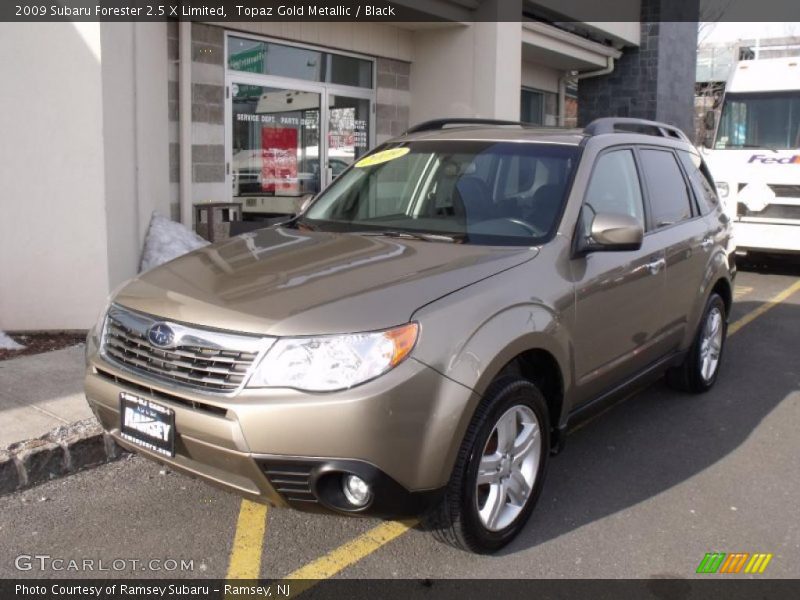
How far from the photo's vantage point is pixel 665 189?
5090 mm

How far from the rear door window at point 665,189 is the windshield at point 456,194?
870mm

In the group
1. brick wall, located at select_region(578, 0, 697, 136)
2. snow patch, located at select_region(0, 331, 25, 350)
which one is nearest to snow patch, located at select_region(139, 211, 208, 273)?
snow patch, located at select_region(0, 331, 25, 350)

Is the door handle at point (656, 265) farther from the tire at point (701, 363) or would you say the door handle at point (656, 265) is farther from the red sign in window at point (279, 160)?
the red sign in window at point (279, 160)

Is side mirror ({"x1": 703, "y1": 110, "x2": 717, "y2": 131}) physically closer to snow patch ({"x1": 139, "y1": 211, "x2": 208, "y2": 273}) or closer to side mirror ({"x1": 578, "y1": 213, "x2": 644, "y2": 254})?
snow patch ({"x1": 139, "y1": 211, "x2": 208, "y2": 273})

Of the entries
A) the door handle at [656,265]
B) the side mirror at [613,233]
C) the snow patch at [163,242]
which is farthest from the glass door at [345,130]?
the side mirror at [613,233]

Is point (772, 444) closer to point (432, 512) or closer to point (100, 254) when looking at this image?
point (432, 512)

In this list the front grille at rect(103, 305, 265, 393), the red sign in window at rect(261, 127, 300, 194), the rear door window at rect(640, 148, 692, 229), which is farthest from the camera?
the red sign in window at rect(261, 127, 300, 194)

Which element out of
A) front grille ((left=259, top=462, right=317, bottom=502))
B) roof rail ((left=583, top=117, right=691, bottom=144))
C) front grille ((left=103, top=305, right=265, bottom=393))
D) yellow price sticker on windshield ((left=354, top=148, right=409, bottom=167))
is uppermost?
roof rail ((left=583, top=117, right=691, bottom=144))

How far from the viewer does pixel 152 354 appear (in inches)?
128

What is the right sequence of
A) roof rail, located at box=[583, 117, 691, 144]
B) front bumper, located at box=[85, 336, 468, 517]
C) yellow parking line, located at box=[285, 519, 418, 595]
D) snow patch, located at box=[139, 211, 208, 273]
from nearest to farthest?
front bumper, located at box=[85, 336, 468, 517], yellow parking line, located at box=[285, 519, 418, 595], roof rail, located at box=[583, 117, 691, 144], snow patch, located at box=[139, 211, 208, 273]

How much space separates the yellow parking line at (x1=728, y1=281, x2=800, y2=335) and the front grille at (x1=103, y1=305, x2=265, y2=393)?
19.7ft

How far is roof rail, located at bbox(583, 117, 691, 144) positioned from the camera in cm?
452

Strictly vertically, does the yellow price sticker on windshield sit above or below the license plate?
A: above

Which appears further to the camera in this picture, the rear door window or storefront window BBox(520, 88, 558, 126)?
storefront window BBox(520, 88, 558, 126)
